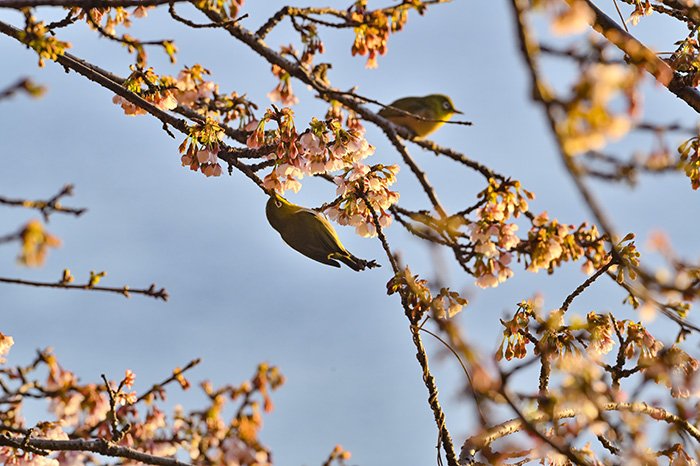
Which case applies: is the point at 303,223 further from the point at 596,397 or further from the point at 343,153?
the point at 596,397

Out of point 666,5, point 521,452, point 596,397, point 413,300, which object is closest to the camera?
point 596,397

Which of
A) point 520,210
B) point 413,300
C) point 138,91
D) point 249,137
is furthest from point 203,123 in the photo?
point 520,210

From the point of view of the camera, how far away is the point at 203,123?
466cm

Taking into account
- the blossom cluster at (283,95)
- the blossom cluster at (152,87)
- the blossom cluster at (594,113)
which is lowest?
the blossom cluster at (594,113)

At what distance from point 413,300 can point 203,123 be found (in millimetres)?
1773

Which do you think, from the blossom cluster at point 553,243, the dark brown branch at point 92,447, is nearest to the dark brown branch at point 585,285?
the blossom cluster at point 553,243

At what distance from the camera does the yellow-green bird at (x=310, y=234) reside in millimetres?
5293

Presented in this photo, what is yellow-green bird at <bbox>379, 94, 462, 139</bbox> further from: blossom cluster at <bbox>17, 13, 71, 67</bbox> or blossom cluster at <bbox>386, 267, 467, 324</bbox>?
blossom cluster at <bbox>17, 13, 71, 67</bbox>

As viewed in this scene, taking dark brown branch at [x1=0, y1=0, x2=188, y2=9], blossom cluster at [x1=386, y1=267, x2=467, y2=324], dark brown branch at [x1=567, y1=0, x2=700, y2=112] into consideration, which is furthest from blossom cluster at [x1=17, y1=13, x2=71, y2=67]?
dark brown branch at [x1=567, y1=0, x2=700, y2=112]

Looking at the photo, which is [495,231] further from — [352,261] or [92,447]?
[92,447]

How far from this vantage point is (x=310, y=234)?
5625mm

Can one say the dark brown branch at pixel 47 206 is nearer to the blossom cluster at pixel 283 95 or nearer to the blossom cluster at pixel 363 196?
the blossom cluster at pixel 363 196

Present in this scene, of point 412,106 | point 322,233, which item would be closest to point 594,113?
point 322,233

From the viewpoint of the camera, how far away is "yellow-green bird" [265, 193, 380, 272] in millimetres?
5293
